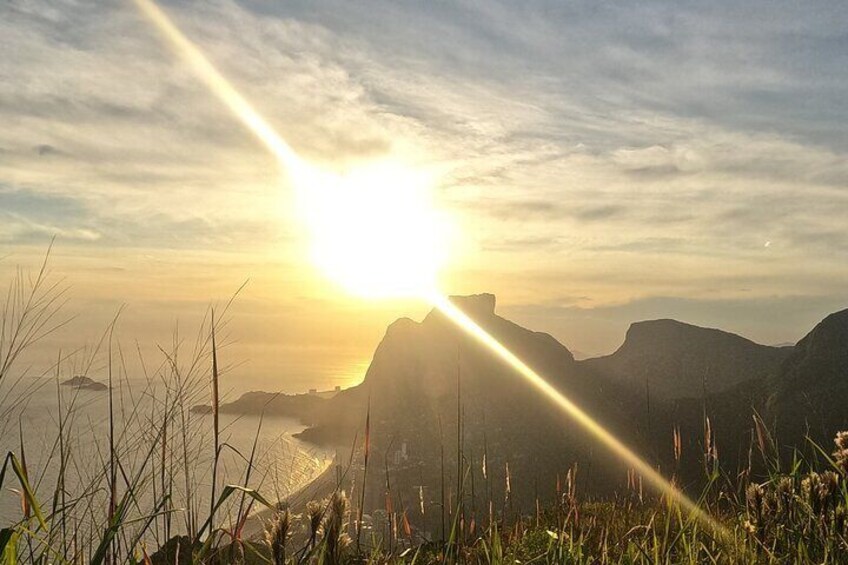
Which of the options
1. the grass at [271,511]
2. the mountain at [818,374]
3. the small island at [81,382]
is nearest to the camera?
the grass at [271,511]

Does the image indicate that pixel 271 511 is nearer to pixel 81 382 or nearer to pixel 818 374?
pixel 81 382

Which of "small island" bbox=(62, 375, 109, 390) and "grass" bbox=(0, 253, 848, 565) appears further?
"small island" bbox=(62, 375, 109, 390)

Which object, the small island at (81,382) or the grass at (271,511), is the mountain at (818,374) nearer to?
the grass at (271,511)

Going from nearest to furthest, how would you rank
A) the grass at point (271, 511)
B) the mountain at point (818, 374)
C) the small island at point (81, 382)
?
1. the grass at point (271, 511)
2. the small island at point (81, 382)
3. the mountain at point (818, 374)

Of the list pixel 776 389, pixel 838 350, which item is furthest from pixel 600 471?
pixel 838 350

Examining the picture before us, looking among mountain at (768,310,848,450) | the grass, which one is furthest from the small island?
mountain at (768,310,848,450)

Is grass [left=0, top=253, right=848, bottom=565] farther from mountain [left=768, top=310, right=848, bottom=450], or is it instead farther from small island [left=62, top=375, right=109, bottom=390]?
mountain [left=768, top=310, right=848, bottom=450]

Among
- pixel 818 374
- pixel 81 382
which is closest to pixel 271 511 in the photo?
pixel 81 382

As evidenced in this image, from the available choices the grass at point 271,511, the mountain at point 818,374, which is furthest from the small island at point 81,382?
the mountain at point 818,374

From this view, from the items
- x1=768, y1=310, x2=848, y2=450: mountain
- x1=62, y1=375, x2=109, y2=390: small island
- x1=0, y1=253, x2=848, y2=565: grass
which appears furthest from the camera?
x1=768, y1=310, x2=848, y2=450: mountain

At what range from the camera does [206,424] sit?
6062 mm

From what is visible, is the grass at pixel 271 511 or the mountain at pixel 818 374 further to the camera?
the mountain at pixel 818 374

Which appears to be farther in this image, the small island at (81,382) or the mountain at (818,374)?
the mountain at (818,374)

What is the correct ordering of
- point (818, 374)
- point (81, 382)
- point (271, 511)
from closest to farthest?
point (271, 511) → point (81, 382) → point (818, 374)
